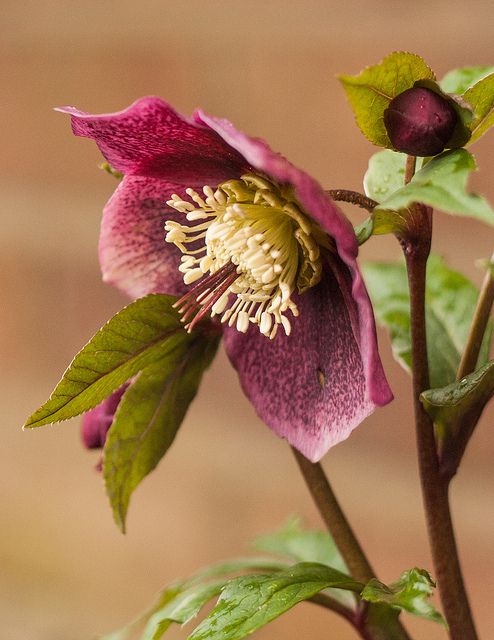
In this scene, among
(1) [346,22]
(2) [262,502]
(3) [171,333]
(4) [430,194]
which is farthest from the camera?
(2) [262,502]

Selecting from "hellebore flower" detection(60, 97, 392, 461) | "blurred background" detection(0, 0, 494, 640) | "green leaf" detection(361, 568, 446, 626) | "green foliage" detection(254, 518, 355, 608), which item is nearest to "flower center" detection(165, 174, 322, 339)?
"hellebore flower" detection(60, 97, 392, 461)

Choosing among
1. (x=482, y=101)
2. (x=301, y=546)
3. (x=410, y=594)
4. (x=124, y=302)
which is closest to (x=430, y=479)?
(x=410, y=594)

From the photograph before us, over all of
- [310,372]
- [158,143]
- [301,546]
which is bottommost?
[301,546]

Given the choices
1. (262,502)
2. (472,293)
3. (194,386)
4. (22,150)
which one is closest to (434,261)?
(472,293)

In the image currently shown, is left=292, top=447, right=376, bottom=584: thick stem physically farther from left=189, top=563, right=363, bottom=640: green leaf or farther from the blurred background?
the blurred background

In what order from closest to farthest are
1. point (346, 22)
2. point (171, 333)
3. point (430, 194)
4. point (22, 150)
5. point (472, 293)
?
point (430, 194)
point (171, 333)
point (472, 293)
point (346, 22)
point (22, 150)

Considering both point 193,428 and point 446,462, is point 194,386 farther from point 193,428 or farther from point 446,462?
point 193,428

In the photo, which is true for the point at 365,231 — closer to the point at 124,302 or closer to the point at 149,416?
the point at 149,416
